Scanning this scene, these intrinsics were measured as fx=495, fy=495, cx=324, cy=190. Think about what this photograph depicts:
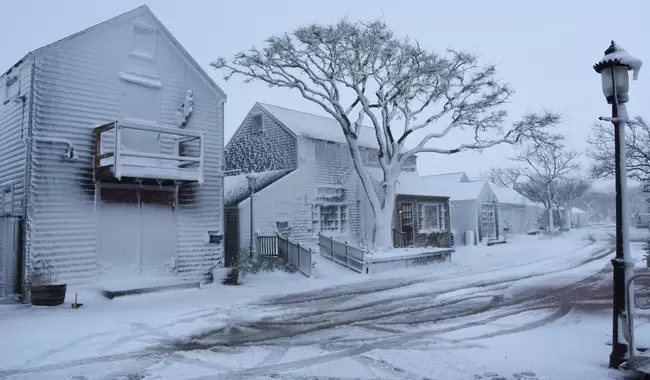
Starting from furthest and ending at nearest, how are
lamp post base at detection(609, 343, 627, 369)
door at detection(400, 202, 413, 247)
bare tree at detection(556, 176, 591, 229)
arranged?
1. bare tree at detection(556, 176, 591, 229)
2. door at detection(400, 202, 413, 247)
3. lamp post base at detection(609, 343, 627, 369)

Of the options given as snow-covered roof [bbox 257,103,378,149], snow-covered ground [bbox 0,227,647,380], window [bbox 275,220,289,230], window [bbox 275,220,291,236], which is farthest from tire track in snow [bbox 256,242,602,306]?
snow-covered roof [bbox 257,103,378,149]

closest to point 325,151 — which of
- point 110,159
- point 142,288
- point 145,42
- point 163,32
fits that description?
point 163,32

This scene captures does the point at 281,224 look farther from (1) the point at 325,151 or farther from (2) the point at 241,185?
(1) the point at 325,151

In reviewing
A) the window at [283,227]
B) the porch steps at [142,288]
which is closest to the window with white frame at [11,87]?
the porch steps at [142,288]

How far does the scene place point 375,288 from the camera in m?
15.7

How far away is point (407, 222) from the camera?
2903 centimetres

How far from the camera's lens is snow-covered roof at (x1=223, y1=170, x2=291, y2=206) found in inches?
894

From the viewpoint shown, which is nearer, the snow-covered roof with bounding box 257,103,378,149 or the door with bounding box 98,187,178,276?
the door with bounding box 98,187,178,276

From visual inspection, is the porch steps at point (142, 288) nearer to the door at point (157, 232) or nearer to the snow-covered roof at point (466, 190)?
the door at point (157, 232)

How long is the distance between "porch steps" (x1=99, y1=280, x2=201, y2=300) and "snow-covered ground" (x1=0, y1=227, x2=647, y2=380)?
25cm

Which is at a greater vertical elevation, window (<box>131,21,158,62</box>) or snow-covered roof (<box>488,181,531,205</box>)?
window (<box>131,21,158,62</box>)

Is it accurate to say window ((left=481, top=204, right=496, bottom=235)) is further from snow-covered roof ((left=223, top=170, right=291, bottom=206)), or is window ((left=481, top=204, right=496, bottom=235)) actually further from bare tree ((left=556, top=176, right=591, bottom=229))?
snow-covered roof ((left=223, top=170, right=291, bottom=206))

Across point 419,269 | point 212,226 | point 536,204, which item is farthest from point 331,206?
point 536,204

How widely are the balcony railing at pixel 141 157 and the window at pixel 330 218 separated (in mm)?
8928
